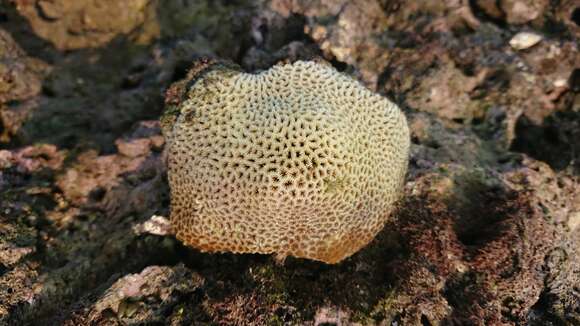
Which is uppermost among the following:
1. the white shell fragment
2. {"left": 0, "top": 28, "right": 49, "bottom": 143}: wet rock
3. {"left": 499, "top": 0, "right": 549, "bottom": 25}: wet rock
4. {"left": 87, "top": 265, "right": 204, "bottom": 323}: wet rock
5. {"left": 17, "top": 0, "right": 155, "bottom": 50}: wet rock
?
{"left": 499, "top": 0, "right": 549, "bottom": 25}: wet rock

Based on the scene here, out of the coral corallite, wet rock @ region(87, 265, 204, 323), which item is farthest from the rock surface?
the coral corallite

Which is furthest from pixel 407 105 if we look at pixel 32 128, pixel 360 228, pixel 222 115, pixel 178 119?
pixel 32 128

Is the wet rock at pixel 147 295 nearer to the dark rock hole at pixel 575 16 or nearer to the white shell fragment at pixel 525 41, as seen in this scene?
the white shell fragment at pixel 525 41

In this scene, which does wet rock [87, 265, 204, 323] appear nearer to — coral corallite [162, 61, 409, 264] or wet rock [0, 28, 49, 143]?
coral corallite [162, 61, 409, 264]

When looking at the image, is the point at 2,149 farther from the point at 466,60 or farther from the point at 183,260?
the point at 466,60

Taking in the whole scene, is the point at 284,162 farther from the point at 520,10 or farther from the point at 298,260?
the point at 520,10

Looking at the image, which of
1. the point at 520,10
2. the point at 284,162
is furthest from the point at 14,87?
the point at 520,10

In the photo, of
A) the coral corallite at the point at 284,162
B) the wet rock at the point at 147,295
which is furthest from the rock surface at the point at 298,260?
the coral corallite at the point at 284,162
